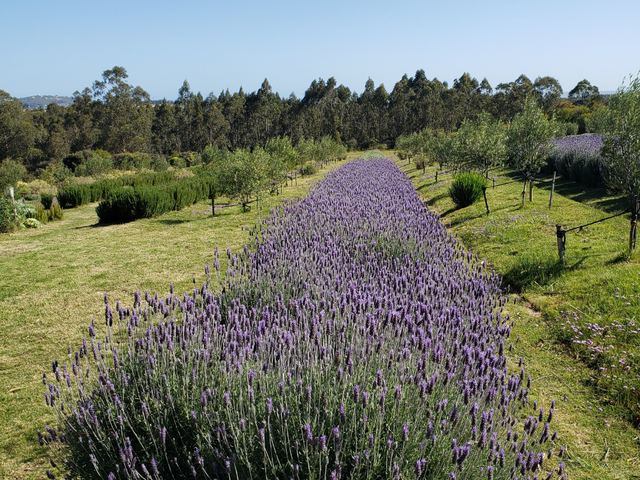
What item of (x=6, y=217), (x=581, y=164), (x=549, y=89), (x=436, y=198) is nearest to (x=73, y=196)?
(x=6, y=217)

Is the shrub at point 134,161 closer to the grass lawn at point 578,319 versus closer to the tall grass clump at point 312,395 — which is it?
the grass lawn at point 578,319

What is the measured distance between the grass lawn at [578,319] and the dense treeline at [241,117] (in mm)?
40097

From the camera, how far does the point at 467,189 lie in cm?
1333

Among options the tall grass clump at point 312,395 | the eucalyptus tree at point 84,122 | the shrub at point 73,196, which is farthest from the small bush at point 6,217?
the eucalyptus tree at point 84,122

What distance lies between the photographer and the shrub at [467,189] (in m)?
13.3

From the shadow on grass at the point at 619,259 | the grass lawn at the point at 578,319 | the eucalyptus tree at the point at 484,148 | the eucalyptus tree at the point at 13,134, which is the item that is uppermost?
the eucalyptus tree at the point at 13,134

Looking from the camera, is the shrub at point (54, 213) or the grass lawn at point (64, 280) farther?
the shrub at point (54, 213)

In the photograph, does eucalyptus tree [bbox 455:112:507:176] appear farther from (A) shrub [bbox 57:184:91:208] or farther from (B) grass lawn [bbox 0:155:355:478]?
(A) shrub [bbox 57:184:91:208]

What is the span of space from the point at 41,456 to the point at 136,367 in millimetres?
1129

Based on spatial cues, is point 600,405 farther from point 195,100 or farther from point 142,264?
point 195,100

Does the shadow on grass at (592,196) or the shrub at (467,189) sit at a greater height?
the shrub at (467,189)

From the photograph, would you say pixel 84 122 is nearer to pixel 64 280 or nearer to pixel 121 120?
pixel 121 120

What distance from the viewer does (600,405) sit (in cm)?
398

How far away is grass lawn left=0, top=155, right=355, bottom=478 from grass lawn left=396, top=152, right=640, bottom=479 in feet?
14.6
